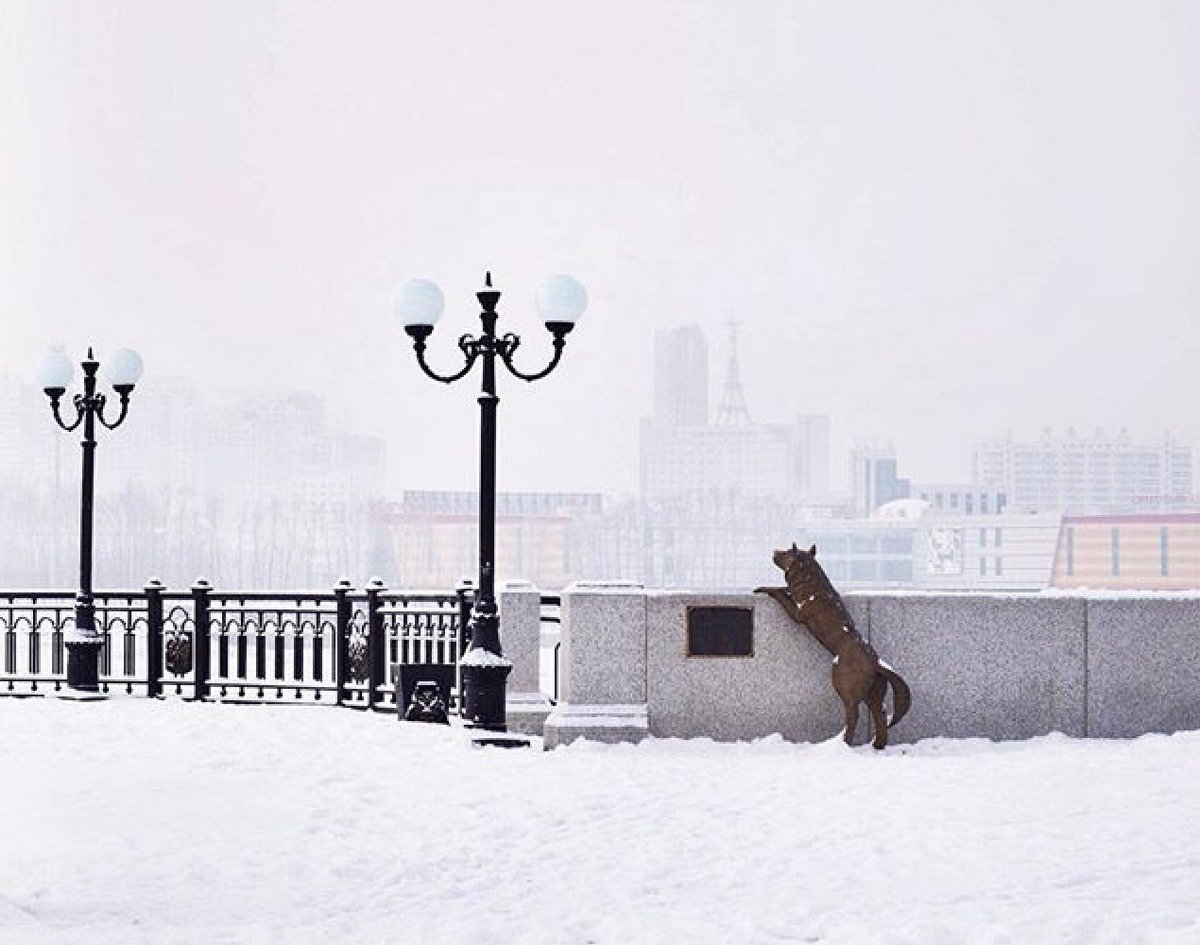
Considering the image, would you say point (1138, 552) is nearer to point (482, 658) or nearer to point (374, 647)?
point (374, 647)

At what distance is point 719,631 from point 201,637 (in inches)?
305

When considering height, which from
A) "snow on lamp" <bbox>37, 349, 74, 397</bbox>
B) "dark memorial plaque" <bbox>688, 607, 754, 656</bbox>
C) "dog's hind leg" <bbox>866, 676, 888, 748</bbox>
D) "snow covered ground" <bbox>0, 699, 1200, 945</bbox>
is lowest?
"snow covered ground" <bbox>0, 699, 1200, 945</bbox>

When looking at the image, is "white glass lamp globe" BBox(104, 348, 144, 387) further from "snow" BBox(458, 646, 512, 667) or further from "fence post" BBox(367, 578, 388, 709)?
"snow" BBox(458, 646, 512, 667)

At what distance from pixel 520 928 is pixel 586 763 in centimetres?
539

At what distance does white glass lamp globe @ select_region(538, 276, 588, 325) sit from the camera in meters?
15.5

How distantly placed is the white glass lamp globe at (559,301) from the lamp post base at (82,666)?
26.7 feet

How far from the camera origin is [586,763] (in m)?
13.4

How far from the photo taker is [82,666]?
801 inches

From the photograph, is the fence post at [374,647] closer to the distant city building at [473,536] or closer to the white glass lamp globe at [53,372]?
the white glass lamp globe at [53,372]

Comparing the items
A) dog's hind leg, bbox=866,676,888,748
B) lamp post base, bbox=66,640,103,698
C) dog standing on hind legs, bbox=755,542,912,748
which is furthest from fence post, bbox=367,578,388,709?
dog's hind leg, bbox=866,676,888,748

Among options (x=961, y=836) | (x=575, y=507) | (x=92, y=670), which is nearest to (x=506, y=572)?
(x=575, y=507)

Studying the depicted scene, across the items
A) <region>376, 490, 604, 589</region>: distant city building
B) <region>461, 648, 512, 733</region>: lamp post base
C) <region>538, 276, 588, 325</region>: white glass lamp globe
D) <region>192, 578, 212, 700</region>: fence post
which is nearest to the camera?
<region>461, 648, 512, 733</region>: lamp post base

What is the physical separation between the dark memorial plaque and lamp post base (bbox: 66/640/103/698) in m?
8.78

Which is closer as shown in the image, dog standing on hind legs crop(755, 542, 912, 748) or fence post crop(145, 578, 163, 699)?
dog standing on hind legs crop(755, 542, 912, 748)
